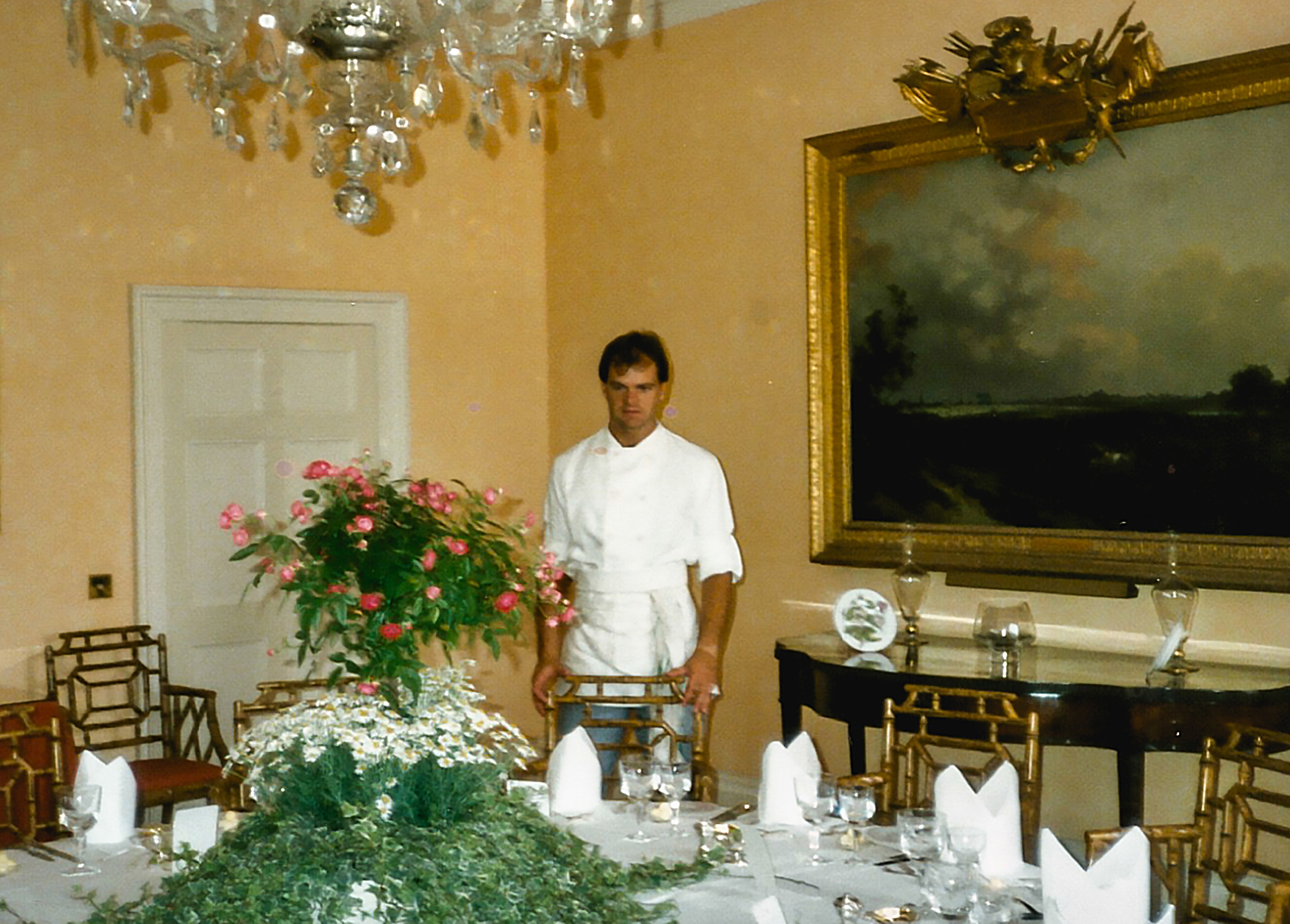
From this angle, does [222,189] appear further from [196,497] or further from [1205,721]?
[1205,721]

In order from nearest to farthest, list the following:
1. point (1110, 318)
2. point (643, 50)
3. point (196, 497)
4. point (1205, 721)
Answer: point (1205, 721) → point (1110, 318) → point (196, 497) → point (643, 50)

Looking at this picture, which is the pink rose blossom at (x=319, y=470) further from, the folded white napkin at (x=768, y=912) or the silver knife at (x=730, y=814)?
the silver knife at (x=730, y=814)

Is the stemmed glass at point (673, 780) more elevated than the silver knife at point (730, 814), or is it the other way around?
the stemmed glass at point (673, 780)

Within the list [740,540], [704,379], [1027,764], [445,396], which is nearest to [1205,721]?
[1027,764]

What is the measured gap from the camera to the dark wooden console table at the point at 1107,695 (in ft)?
12.7

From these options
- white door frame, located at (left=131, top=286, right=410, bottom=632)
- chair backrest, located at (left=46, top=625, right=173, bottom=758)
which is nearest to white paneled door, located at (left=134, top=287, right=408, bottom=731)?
white door frame, located at (left=131, top=286, right=410, bottom=632)

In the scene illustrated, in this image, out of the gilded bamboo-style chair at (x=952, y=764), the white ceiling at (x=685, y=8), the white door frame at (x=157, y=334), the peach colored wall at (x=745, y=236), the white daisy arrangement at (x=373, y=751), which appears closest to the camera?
the white daisy arrangement at (x=373, y=751)

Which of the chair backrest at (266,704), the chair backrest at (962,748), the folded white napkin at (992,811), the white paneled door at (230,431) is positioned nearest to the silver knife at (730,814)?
the chair backrest at (962,748)

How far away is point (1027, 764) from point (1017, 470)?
1.70 m

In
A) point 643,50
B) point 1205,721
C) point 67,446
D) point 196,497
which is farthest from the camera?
point 643,50

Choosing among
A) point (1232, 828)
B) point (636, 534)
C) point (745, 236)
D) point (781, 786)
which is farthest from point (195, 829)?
point (745, 236)

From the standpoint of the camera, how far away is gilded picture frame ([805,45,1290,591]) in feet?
13.8

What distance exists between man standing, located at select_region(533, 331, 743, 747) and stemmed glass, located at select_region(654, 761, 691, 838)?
128 cm

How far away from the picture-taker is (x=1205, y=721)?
3877 mm
